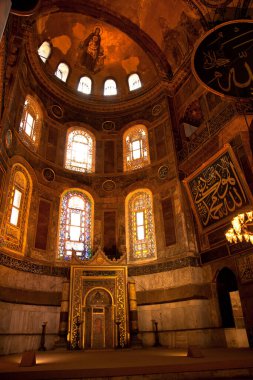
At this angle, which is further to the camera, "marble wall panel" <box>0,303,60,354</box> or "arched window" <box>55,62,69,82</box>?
"arched window" <box>55,62,69,82</box>

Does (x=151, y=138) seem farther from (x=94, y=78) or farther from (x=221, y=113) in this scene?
(x=94, y=78)

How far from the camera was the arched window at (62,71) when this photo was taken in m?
14.5

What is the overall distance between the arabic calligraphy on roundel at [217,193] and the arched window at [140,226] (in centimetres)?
256

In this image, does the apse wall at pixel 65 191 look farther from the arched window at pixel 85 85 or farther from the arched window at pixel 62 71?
the arched window at pixel 62 71

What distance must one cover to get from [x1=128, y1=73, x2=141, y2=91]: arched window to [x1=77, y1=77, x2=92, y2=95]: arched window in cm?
225

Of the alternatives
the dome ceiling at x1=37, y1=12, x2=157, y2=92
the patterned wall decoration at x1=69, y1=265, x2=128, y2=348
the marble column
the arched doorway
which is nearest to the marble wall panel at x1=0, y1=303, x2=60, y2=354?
the patterned wall decoration at x1=69, y1=265, x2=128, y2=348

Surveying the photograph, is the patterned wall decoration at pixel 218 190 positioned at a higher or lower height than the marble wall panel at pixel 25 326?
higher

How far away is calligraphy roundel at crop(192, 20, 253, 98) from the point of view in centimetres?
873

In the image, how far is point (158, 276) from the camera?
413 inches

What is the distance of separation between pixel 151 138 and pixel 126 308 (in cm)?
768

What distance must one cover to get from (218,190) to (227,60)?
4.18 metres

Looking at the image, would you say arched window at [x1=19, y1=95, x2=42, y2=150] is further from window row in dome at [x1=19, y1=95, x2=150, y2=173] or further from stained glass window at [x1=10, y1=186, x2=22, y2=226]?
stained glass window at [x1=10, y1=186, x2=22, y2=226]

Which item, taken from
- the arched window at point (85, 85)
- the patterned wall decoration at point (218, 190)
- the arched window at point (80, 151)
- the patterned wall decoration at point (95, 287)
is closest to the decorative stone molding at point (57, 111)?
the arched window at point (80, 151)

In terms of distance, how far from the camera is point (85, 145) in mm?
14039
